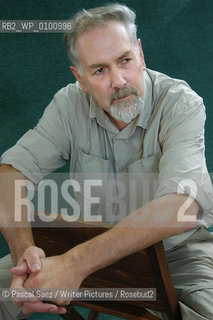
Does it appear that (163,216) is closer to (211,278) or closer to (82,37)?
(211,278)

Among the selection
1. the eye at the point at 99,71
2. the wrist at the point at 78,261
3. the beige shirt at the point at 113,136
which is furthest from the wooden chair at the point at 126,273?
the eye at the point at 99,71

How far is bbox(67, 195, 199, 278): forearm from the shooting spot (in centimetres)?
120

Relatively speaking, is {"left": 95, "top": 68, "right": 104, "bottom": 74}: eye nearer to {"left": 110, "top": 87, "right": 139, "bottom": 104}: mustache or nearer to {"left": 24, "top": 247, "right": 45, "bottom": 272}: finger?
{"left": 110, "top": 87, "right": 139, "bottom": 104}: mustache

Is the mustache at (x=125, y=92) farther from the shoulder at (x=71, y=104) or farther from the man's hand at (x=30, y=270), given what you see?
the man's hand at (x=30, y=270)

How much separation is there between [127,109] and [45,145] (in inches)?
13.4

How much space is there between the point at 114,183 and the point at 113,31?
518 mm

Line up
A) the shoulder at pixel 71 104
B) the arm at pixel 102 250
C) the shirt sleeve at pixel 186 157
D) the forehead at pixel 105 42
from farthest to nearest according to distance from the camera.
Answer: the shoulder at pixel 71 104, the forehead at pixel 105 42, the shirt sleeve at pixel 186 157, the arm at pixel 102 250

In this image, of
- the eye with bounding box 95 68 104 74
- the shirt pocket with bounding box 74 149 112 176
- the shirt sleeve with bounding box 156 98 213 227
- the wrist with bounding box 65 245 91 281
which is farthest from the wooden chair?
the eye with bounding box 95 68 104 74

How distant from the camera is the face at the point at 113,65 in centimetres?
152

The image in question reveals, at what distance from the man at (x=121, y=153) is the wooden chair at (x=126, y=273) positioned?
3 cm

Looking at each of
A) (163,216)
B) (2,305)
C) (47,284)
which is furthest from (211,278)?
(2,305)

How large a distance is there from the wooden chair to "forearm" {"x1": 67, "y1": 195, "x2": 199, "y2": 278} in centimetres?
3

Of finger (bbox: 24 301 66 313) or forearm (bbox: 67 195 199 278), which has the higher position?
forearm (bbox: 67 195 199 278)

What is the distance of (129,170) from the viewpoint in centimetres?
167
